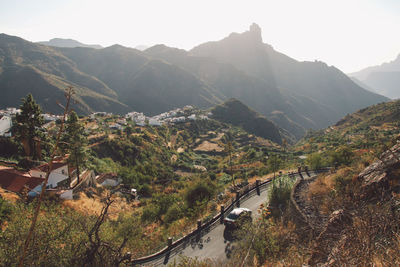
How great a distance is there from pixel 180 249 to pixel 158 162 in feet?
193

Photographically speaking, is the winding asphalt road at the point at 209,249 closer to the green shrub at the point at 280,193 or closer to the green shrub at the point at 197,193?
the green shrub at the point at 280,193

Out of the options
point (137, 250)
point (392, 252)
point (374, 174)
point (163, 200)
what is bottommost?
point (163, 200)

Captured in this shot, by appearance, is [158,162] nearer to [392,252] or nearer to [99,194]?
[99,194]

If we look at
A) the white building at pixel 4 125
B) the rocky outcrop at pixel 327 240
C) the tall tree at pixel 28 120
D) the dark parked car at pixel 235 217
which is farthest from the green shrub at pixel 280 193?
the white building at pixel 4 125

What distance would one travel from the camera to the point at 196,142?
105125 mm

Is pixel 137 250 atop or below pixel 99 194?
atop

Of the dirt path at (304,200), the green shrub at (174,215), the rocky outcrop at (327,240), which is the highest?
the rocky outcrop at (327,240)

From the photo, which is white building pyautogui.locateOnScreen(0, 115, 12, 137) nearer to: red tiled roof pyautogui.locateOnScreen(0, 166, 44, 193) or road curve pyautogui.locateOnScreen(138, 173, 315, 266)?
red tiled roof pyautogui.locateOnScreen(0, 166, 44, 193)

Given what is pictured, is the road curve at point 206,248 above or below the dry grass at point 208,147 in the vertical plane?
above

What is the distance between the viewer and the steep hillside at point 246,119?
452ft

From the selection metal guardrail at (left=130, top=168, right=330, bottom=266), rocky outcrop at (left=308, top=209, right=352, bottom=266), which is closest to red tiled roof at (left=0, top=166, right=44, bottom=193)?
metal guardrail at (left=130, top=168, right=330, bottom=266)

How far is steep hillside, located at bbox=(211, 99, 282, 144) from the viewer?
5428 inches

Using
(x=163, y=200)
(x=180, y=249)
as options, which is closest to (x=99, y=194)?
(x=163, y=200)

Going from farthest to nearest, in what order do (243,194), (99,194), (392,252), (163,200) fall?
(99,194) → (163,200) → (243,194) → (392,252)
